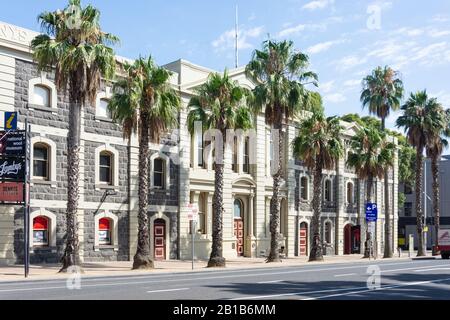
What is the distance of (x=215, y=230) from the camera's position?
31906 millimetres

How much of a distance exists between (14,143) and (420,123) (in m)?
35.6

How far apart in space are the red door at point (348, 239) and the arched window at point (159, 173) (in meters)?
21.7

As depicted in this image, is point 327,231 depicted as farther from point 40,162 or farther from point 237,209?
point 40,162

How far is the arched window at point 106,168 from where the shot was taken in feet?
112

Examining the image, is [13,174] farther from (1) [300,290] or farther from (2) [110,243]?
Answer: (1) [300,290]

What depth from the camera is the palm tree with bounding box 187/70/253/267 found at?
3172cm

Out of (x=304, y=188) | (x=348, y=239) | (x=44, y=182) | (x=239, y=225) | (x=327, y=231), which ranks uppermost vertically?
(x=44, y=182)

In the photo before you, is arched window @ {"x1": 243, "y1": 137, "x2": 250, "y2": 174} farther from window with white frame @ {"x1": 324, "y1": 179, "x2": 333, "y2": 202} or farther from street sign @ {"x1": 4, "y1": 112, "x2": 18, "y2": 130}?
street sign @ {"x1": 4, "y1": 112, "x2": 18, "y2": 130}

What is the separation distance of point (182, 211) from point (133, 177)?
4.39 meters

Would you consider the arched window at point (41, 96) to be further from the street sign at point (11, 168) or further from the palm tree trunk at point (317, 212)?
the palm tree trunk at point (317, 212)

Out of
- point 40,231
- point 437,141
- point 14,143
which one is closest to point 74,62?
point 14,143

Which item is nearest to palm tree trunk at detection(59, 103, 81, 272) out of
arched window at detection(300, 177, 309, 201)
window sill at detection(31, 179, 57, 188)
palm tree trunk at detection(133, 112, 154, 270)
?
palm tree trunk at detection(133, 112, 154, 270)

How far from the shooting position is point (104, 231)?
34188mm
